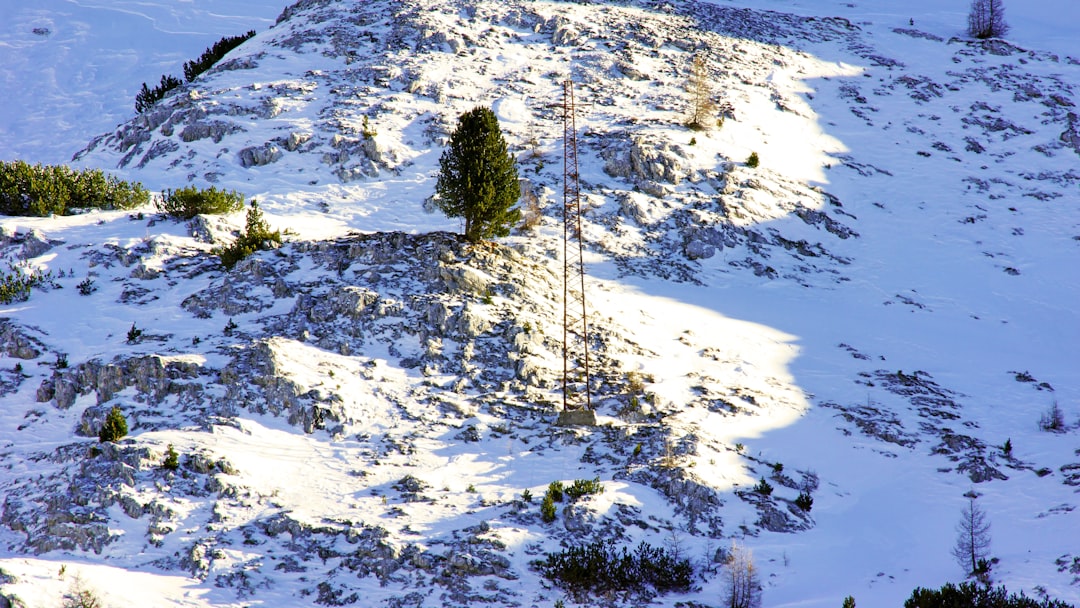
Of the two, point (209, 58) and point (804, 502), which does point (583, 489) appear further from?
point (209, 58)

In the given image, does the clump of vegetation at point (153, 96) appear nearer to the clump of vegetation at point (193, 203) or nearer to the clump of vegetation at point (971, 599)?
the clump of vegetation at point (193, 203)

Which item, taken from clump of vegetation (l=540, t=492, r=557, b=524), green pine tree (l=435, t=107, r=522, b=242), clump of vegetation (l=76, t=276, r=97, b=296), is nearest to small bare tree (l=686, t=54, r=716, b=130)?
green pine tree (l=435, t=107, r=522, b=242)

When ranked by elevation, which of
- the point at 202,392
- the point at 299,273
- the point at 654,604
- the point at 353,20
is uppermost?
the point at 353,20

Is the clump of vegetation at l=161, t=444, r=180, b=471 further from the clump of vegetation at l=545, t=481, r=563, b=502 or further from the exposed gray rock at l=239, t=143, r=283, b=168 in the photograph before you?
the exposed gray rock at l=239, t=143, r=283, b=168

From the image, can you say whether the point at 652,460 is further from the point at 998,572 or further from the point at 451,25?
the point at 451,25

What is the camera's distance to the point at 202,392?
64.3 ft

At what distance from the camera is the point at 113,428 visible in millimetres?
17672

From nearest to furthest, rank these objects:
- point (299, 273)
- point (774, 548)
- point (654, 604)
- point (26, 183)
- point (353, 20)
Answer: point (654, 604) < point (774, 548) < point (299, 273) < point (26, 183) < point (353, 20)

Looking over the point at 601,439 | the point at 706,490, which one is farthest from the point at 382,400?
the point at 706,490

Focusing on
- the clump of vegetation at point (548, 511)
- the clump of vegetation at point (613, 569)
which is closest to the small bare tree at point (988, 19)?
the clump of vegetation at point (613, 569)

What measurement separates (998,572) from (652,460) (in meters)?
7.91

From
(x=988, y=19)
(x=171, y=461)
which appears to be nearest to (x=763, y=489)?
(x=171, y=461)

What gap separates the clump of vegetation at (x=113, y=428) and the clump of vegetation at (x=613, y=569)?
10.2 metres

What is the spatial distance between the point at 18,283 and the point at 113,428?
27.0 feet
